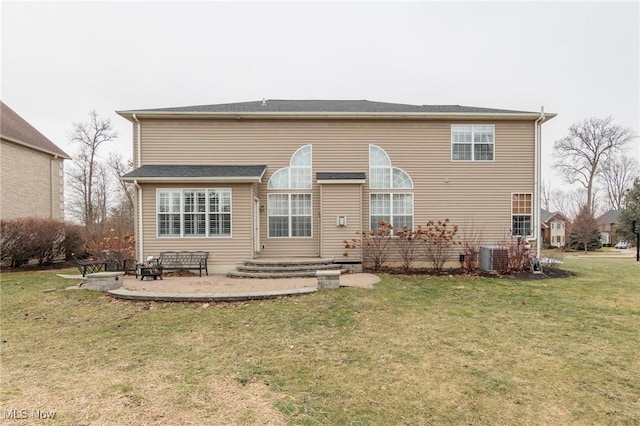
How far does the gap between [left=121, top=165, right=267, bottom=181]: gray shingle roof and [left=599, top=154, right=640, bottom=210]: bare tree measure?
45329mm

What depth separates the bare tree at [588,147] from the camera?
1252 inches

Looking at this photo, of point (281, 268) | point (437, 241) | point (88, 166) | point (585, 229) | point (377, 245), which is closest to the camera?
point (281, 268)

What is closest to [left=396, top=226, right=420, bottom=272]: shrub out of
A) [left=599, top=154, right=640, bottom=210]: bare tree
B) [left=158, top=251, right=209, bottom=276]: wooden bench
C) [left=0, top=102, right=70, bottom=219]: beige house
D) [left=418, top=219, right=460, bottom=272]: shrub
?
[left=418, top=219, right=460, bottom=272]: shrub

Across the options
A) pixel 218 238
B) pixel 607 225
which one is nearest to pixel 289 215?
pixel 218 238

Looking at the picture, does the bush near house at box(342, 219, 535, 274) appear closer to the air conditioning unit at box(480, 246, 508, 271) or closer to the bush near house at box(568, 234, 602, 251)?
the air conditioning unit at box(480, 246, 508, 271)

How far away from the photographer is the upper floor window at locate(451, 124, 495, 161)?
1191 cm

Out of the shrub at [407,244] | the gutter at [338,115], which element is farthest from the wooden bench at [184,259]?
the shrub at [407,244]

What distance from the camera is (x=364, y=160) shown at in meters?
Answer: 11.9

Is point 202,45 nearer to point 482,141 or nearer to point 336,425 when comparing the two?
point 482,141

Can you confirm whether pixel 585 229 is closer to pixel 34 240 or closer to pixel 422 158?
pixel 422 158

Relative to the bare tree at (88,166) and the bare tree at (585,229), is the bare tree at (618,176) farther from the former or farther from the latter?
the bare tree at (88,166)

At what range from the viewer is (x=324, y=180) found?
11.1 meters

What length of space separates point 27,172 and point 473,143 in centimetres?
2368

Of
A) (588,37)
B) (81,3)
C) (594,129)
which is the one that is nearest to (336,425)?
(81,3)
